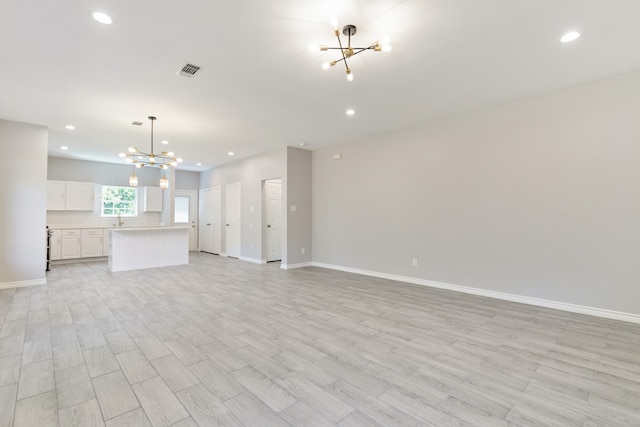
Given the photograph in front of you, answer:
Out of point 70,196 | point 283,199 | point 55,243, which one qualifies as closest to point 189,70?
point 283,199

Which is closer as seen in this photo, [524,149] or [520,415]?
[520,415]

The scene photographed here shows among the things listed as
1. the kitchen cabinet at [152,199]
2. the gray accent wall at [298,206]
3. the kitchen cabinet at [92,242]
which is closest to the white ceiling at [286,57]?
the gray accent wall at [298,206]

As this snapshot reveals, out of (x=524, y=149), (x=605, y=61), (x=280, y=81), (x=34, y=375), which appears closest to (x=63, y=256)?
(x=34, y=375)

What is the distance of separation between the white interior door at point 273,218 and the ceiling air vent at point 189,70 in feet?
13.7

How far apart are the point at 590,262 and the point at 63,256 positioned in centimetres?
1047

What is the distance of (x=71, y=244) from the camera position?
7484 millimetres

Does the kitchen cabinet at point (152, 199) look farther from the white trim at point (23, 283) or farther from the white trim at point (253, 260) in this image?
the white trim at point (23, 283)

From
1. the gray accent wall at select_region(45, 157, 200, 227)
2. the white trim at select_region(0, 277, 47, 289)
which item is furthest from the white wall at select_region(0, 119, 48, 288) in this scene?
the gray accent wall at select_region(45, 157, 200, 227)

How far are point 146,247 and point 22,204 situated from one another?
223 cm

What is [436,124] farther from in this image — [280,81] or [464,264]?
[280,81]

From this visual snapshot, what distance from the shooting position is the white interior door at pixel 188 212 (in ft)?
32.6

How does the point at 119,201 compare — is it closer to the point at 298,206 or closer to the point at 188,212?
the point at 188,212

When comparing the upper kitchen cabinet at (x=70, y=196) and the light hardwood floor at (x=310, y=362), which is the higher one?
the upper kitchen cabinet at (x=70, y=196)

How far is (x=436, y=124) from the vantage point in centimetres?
488
